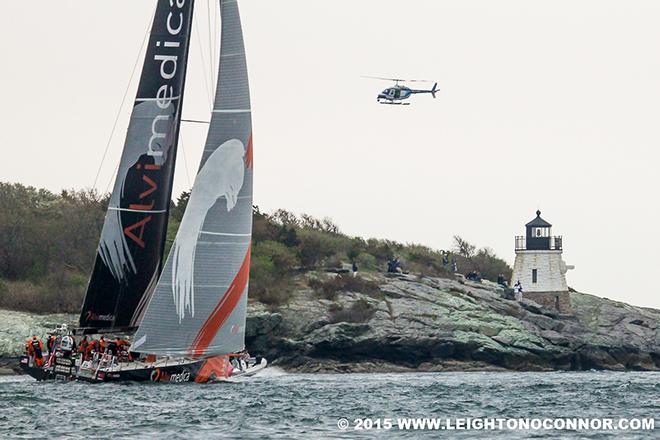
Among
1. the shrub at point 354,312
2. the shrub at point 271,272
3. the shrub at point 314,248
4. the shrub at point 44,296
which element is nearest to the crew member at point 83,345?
the shrub at point 44,296

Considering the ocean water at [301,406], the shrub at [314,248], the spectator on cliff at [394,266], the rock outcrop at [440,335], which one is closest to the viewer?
the ocean water at [301,406]

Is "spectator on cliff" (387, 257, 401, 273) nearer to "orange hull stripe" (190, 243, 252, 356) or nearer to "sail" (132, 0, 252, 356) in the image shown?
"sail" (132, 0, 252, 356)

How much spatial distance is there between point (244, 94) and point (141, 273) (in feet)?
19.4

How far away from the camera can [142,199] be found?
42.6 metres

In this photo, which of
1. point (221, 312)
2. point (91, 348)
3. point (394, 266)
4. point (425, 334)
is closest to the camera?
point (221, 312)

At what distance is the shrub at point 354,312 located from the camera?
57500mm

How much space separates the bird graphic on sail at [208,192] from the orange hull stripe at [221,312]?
0.59 meters

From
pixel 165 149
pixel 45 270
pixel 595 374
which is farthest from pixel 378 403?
pixel 45 270

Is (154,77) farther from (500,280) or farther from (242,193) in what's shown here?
(500,280)

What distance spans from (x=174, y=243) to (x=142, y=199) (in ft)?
8.73

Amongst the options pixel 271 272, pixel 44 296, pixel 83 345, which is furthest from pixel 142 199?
pixel 271 272

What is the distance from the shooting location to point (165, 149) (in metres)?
42.8

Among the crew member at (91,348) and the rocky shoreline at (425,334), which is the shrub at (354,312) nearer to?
the rocky shoreline at (425,334)

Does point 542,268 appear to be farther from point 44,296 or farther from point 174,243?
point 174,243
